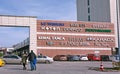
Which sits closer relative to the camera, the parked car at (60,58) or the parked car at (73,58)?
the parked car at (60,58)

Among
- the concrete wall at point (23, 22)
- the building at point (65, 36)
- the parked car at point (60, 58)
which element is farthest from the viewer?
the building at point (65, 36)

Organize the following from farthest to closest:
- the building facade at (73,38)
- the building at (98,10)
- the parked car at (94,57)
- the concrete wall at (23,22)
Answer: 1. the building at (98,10)
2. the building facade at (73,38)
3. the parked car at (94,57)
4. the concrete wall at (23,22)

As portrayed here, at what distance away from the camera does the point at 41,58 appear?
138 feet

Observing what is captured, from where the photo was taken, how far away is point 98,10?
87000 millimetres

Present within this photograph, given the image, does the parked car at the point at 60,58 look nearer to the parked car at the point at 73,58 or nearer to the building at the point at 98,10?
the parked car at the point at 73,58

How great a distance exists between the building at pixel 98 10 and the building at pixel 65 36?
9617 millimetres

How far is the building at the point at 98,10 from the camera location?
78.8 metres

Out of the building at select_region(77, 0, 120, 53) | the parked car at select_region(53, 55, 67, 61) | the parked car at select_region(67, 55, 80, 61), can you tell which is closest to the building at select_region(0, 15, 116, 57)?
the parked car at select_region(53, 55, 67, 61)

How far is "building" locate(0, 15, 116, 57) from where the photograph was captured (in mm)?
59081

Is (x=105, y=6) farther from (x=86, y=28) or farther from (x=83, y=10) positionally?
(x=86, y=28)

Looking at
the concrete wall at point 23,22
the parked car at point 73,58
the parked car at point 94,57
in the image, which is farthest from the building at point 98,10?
the concrete wall at point 23,22

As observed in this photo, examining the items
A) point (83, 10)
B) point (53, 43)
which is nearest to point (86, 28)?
point (53, 43)

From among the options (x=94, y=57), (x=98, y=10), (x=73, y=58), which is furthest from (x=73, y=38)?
(x=98, y=10)

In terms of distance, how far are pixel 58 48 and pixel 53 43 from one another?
1.60 metres
